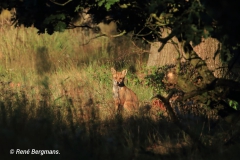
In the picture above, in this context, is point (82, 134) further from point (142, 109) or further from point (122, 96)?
point (122, 96)

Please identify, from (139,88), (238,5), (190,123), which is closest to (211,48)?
Result: (139,88)

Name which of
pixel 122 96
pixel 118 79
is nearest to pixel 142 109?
pixel 122 96

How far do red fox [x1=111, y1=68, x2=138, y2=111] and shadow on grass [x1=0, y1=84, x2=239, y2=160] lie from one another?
4.21 ft

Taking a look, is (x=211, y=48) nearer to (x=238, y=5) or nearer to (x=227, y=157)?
(x=227, y=157)

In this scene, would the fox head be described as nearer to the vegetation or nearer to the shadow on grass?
the vegetation

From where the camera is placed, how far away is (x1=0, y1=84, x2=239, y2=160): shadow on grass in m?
7.27

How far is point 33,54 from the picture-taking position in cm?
1561

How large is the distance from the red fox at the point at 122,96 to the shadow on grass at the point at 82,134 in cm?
128

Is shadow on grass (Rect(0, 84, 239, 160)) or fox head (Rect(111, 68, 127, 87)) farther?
fox head (Rect(111, 68, 127, 87))

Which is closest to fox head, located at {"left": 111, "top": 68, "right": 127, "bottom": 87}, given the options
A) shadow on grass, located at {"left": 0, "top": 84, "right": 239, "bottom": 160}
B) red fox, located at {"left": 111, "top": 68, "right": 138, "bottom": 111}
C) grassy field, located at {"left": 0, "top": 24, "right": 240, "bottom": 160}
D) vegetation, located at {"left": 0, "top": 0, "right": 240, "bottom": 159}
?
red fox, located at {"left": 111, "top": 68, "right": 138, "bottom": 111}

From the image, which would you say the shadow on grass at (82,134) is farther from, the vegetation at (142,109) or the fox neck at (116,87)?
the fox neck at (116,87)

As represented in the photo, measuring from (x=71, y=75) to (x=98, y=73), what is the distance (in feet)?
2.09

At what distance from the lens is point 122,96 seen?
1064 cm

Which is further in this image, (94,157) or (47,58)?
(47,58)
